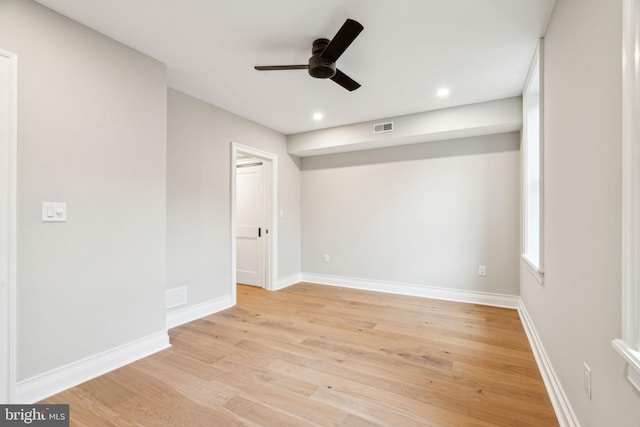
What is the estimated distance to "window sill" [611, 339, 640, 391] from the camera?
87 cm

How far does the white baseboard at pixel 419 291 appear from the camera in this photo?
3642mm

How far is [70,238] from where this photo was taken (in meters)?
1.97

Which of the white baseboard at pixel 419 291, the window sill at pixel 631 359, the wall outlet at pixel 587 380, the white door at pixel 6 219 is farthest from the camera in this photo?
the white baseboard at pixel 419 291

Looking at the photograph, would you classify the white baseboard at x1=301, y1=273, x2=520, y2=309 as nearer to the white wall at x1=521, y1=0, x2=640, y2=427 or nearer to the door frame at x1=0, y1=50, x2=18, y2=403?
the white wall at x1=521, y1=0, x2=640, y2=427

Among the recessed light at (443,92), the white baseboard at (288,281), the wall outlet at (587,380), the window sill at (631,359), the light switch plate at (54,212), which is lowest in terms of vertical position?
the white baseboard at (288,281)

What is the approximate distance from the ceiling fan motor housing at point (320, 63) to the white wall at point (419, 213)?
2386mm

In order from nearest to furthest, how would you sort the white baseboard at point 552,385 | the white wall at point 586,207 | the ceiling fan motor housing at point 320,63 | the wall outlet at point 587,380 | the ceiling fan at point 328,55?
the white wall at point 586,207, the wall outlet at point 587,380, the white baseboard at point 552,385, the ceiling fan at point 328,55, the ceiling fan motor housing at point 320,63

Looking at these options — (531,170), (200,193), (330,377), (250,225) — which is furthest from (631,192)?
(250,225)

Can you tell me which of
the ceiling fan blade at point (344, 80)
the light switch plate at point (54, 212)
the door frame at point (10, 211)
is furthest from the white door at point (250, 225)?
the door frame at point (10, 211)

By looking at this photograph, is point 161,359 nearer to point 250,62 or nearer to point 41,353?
point 41,353

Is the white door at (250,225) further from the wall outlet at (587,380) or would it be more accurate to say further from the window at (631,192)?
the window at (631,192)

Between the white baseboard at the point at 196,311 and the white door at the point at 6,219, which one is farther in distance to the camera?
the white baseboard at the point at 196,311

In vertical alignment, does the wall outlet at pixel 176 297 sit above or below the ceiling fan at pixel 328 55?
below

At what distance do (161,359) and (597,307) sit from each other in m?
2.84
